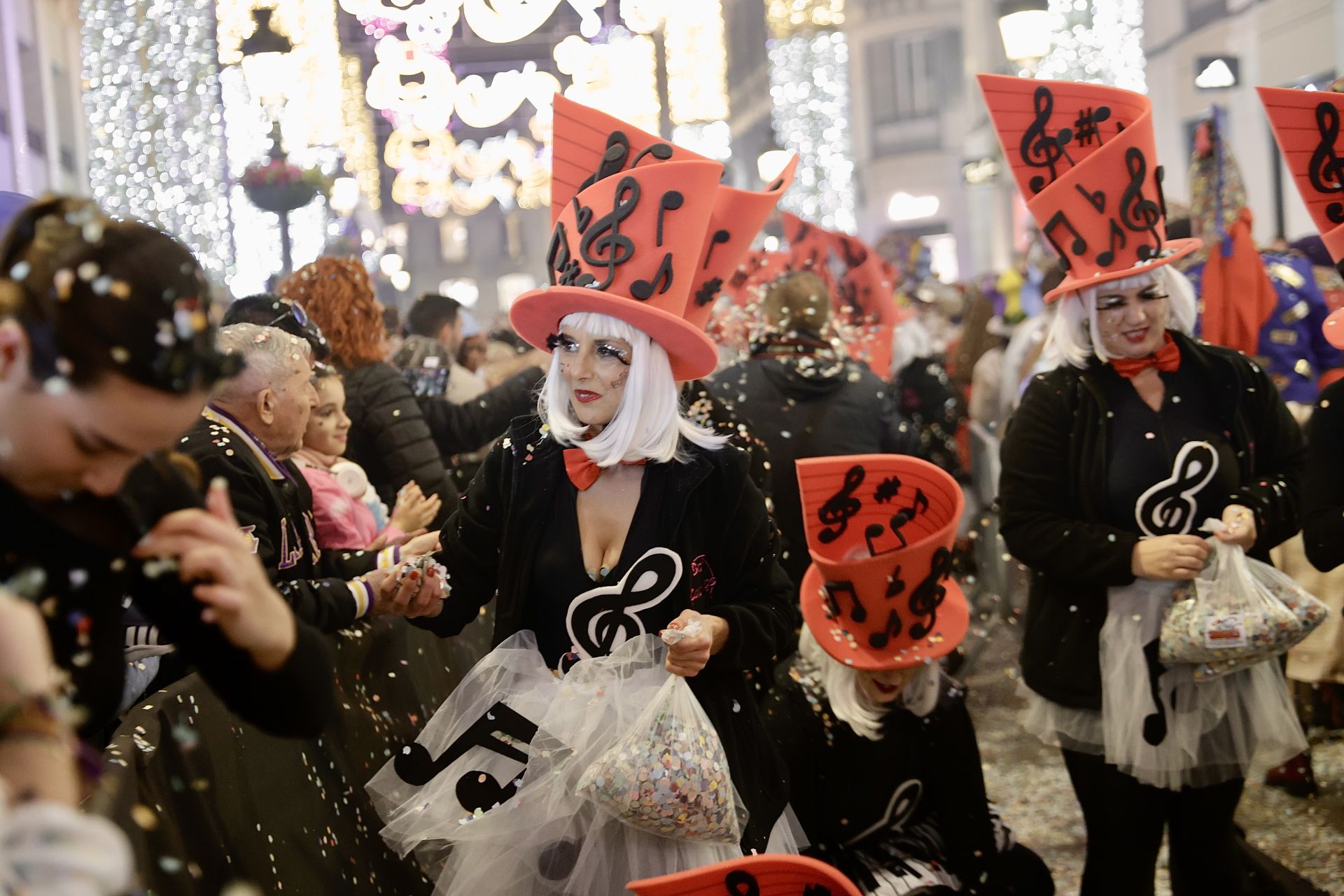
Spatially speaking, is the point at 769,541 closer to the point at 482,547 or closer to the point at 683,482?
the point at 683,482

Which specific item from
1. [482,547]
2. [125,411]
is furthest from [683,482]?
[125,411]

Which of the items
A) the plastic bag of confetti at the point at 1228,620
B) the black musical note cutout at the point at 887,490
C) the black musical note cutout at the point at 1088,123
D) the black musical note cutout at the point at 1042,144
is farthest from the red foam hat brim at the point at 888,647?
the black musical note cutout at the point at 1088,123

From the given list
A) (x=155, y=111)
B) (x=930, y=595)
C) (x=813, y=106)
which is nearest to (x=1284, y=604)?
(x=930, y=595)

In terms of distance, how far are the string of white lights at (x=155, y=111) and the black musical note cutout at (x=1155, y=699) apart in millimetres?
7431

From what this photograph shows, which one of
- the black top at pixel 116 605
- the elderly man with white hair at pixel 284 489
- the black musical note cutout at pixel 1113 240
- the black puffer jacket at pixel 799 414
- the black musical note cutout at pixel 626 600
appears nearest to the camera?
the black top at pixel 116 605

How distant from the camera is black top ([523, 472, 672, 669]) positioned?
114 inches

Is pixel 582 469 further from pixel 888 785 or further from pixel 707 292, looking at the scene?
pixel 888 785

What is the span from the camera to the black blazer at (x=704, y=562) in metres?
2.92

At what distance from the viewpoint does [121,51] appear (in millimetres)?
9344

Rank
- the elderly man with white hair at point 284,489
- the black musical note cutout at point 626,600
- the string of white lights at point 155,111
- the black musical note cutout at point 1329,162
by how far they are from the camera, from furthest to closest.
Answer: the string of white lights at point 155,111
the black musical note cutout at point 1329,162
the elderly man with white hair at point 284,489
the black musical note cutout at point 626,600

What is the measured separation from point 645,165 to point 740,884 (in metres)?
1.60

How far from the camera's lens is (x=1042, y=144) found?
12.3ft

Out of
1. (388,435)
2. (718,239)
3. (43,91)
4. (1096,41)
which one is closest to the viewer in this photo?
(718,239)

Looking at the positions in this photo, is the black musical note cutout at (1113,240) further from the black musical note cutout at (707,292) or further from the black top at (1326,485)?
the black musical note cutout at (707,292)
